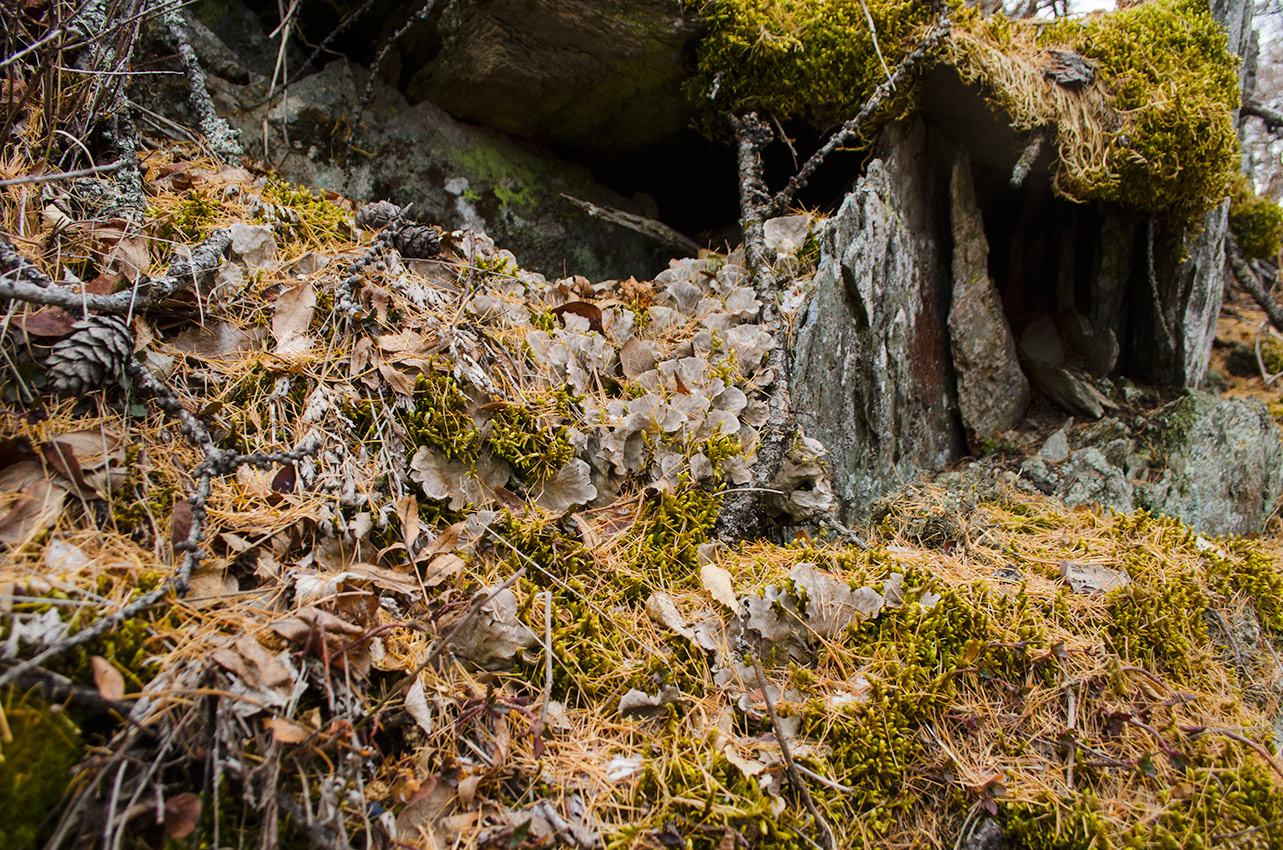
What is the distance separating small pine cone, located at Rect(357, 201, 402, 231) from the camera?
299cm

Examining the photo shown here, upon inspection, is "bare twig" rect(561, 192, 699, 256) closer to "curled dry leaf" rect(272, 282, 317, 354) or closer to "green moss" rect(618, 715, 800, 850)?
"curled dry leaf" rect(272, 282, 317, 354)

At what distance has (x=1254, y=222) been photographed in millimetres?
5992

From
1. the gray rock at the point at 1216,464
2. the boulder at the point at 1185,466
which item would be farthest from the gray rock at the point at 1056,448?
the gray rock at the point at 1216,464

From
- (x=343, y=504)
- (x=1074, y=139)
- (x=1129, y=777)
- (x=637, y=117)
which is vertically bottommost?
(x=1129, y=777)

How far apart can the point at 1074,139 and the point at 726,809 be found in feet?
14.6

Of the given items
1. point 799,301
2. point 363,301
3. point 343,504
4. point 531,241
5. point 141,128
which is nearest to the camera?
point 343,504

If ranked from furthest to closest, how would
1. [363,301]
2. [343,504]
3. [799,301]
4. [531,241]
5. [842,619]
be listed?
[531,241]
[799,301]
[363,301]
[842,619]
[343,504]

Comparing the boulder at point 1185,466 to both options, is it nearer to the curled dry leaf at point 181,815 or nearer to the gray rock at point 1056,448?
the gray rock at point 1056,448

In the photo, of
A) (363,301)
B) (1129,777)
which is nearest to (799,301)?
(363,301)

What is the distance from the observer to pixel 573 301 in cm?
321

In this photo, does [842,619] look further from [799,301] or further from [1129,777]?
[799,301]

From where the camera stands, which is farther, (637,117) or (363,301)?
(637,117)

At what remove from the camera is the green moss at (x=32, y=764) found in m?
1.17

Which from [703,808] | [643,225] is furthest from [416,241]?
[703,808]
